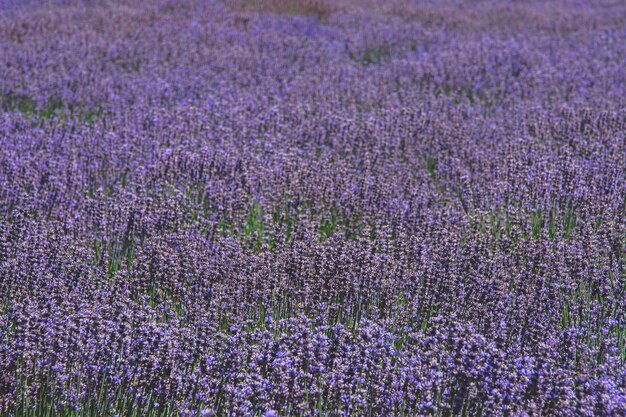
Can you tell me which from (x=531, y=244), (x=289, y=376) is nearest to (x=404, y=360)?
(x=289, y=376)

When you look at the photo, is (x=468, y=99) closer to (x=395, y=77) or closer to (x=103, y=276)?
(x=395, y=77)

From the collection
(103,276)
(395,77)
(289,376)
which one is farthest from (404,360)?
A: (395,77)

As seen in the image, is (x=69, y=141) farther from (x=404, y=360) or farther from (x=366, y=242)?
(x=404, y=360)

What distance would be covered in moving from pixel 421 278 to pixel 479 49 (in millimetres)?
7334

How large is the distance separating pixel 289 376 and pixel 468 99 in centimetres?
631

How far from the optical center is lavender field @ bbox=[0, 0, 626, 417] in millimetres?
3570

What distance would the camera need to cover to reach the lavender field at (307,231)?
11.7 feet

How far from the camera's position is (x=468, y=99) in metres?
9.03

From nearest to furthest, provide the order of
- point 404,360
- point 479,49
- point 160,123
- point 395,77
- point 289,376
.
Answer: point 289,376 → point 404,360 → point 160,123 → point 395,77 → point 479,49

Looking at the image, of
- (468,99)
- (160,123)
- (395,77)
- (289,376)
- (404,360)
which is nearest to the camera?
(289,376)

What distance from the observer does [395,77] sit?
391 inches

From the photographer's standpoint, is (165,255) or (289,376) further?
(165,255)

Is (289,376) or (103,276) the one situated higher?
(289,376)

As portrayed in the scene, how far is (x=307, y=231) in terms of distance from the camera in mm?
5203
